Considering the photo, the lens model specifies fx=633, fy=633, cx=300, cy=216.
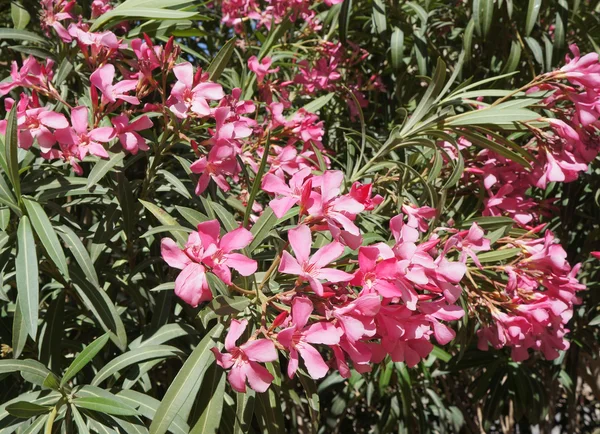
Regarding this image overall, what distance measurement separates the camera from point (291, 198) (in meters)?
0.96

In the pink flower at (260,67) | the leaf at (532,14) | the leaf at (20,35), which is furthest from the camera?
the leaf at (532,14)

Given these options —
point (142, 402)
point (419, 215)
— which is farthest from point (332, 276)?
point (142, 402)

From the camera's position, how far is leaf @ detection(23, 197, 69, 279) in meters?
1.05

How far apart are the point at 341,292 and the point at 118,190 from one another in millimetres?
557

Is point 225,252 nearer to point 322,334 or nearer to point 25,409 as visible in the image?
point 322,334

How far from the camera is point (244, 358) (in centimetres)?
88

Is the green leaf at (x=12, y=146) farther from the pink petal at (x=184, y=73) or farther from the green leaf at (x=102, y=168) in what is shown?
the pink petal at (x=184, y=73)

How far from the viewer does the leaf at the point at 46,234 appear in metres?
1.05

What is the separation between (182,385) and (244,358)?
0.39 ft

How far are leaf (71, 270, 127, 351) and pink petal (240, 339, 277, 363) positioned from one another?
421 mm

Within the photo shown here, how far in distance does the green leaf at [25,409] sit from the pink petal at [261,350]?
0.40m

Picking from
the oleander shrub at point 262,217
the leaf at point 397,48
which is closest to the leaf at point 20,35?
the oleander shrub at point 262,217

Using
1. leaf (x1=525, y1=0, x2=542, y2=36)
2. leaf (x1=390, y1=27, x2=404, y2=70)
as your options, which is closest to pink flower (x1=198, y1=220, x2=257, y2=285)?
leaf (x1=390, y1=27, x2=404, y2=70)

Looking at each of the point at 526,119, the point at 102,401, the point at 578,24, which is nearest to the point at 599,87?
the point at 526,119
